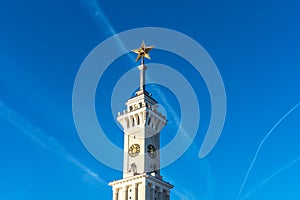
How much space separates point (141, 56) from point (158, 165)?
2484cm

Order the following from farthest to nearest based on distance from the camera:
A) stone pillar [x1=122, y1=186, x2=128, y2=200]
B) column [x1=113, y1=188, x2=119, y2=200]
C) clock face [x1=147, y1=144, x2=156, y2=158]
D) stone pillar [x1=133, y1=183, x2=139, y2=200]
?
clock face [x1=147, y1=144, x2=156, y2=158] < column [x1=113, y1=188, x2=119, y2=200] < stone pillar [x1=122, y1=186, x2=128, y2=200] < stone pillar [x1=133, y1=183, x2=139, y2=200]

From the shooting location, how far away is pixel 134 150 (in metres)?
94.6

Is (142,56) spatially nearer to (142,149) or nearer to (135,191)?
(142,149)

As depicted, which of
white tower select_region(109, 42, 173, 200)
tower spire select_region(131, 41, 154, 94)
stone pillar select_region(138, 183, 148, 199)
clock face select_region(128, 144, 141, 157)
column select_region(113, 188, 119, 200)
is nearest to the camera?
stone pillar select_region(138, 183, 148, 199)

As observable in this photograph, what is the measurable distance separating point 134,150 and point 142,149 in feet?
6.39

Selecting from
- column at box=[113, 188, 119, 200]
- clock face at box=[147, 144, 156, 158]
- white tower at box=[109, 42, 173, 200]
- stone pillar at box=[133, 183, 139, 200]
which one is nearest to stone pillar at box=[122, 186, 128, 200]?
white tower at box=[109, 42, 173, 200]

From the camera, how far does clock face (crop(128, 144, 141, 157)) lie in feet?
309

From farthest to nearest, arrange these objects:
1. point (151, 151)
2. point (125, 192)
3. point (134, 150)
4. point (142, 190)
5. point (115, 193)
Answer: point (151, 151) < point (134, 150) < point (115, 193) < point (125, 192) < point (142, 190)

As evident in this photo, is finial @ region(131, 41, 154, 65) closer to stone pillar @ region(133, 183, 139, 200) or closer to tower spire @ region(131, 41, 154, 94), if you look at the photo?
tower spire @ region(131, 41, 154, 94)

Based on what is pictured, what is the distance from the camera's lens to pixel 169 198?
306ft

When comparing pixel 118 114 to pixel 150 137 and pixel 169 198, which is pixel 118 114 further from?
pixel 169 198

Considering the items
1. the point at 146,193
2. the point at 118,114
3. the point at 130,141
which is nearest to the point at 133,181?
the point at 146,193

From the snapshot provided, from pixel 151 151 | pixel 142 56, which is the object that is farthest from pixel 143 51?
pixel 151 151

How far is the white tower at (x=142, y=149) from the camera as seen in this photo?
89.0 metres
